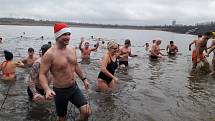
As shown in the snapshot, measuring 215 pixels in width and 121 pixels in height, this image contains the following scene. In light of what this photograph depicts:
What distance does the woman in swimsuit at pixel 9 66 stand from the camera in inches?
429

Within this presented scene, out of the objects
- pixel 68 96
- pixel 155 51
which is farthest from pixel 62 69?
pixel 155 51

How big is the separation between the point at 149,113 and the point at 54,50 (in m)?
3.69

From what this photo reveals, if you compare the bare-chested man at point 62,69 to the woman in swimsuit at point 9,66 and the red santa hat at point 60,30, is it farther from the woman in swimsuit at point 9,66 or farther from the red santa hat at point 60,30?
the woman in swimsuit at point 9,66

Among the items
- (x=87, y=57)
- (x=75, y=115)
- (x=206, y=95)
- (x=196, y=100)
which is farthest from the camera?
(x=87, y=57)

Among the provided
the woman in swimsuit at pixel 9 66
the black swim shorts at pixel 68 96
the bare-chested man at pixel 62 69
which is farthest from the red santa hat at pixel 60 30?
the woman in swimsuit at pixel 9 66

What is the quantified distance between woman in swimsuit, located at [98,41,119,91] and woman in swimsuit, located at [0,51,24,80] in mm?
3137

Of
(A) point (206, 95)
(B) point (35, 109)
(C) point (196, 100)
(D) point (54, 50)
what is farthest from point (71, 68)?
(A) point (206, 95)

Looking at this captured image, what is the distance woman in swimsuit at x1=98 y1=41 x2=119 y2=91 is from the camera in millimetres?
8508

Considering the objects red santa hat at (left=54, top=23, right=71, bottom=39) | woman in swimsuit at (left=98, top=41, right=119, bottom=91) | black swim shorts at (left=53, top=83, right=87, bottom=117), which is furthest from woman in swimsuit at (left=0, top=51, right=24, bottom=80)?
red santa hat at (left=54, top=23, right=71, bottom=39)

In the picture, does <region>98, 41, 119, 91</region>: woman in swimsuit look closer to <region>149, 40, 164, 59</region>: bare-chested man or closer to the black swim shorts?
the black swim shorts

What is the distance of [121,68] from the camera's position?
1623 centimetres

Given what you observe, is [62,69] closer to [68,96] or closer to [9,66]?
[68,96]

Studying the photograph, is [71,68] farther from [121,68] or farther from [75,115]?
[121,68]

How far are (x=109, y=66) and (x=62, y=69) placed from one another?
10.4ft
